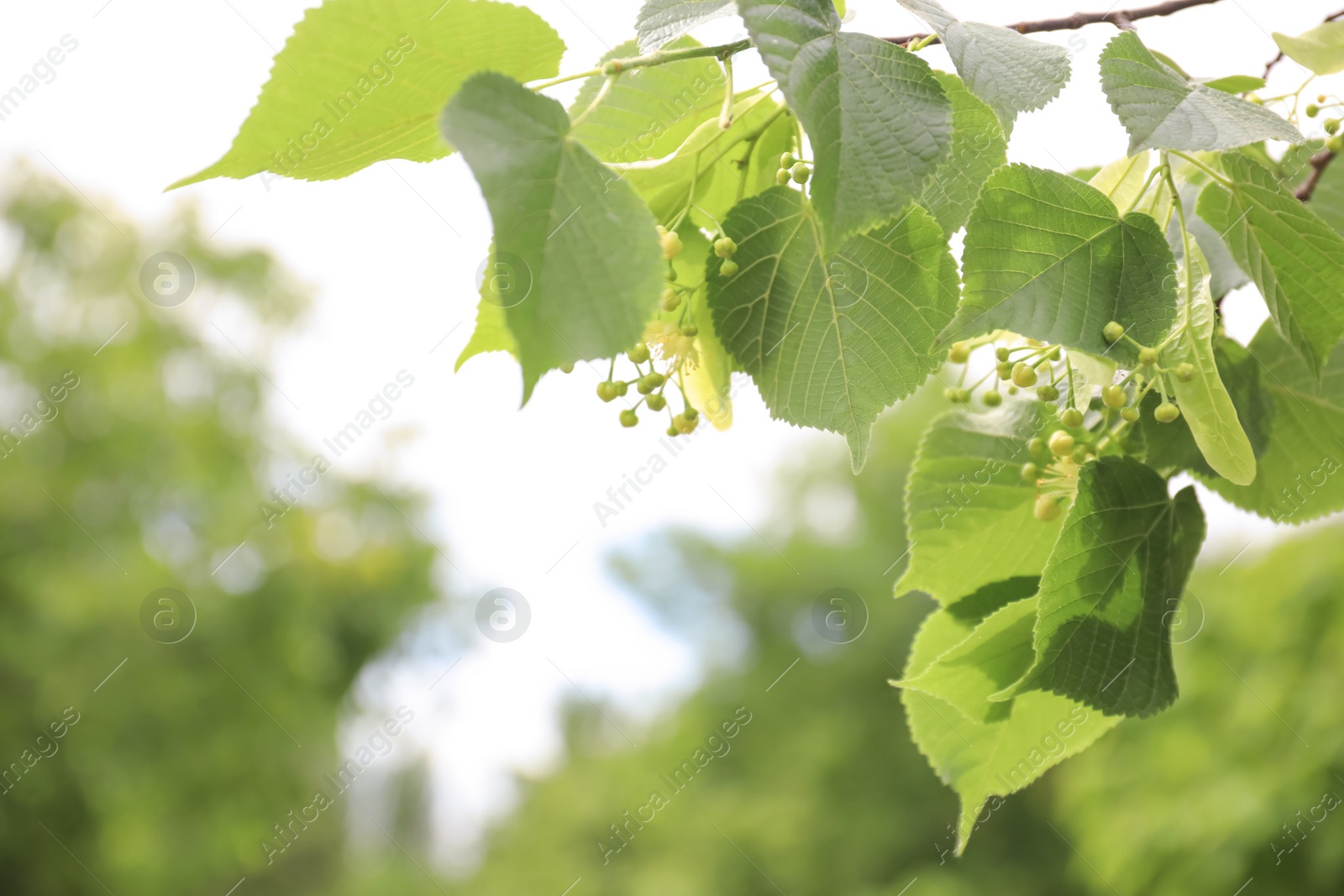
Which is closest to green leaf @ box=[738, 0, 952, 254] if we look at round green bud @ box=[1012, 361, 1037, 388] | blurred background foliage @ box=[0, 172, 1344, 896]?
round green bud @ box=[1012, 361, 1037, 388]

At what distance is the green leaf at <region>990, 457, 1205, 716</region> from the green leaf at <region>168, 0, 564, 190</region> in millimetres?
280

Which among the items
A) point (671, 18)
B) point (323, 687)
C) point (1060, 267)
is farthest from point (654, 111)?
point (323, 687)

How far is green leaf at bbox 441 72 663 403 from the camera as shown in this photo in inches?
10.8

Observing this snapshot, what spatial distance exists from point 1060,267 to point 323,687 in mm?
6209

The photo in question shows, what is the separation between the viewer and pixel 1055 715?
473 mm

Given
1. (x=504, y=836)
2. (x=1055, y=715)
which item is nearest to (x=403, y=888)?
(x=504, y=836)

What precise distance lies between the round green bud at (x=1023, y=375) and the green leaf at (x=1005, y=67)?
0.13 metres

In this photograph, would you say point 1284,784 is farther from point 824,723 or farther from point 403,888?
point 403,888

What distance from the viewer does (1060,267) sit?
36 cm

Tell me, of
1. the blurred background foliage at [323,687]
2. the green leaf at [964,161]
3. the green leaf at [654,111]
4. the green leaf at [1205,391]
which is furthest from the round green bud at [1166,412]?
the blurred background foliage at [323,687]

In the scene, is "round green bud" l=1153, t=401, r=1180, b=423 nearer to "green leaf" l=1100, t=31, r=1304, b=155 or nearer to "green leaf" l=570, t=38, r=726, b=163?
"green leaf" l=1100, t=31, r=1304, b=155

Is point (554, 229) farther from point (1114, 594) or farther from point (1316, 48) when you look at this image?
point (1316, 48)

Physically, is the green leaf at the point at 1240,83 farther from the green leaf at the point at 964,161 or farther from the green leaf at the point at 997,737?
the green leaf at the point at 997,737

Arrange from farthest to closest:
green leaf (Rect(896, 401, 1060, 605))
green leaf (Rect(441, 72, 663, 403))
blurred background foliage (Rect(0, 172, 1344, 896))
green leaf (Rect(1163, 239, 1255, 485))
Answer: blurred background foliage (Rect(0, 172, 1344, 896)) < green leaf (Rect(896, 401, 1060, 605)) < green leaf (Rect(1163, 239, 1255, 485)) < green leaf (Rect(441, 72, 663, 403))
